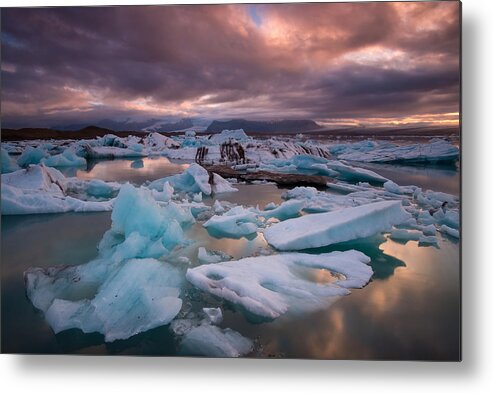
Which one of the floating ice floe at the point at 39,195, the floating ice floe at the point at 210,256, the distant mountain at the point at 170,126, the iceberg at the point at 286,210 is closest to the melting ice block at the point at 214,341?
the floating ice floe at the point at 210,256

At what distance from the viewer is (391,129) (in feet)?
6.63

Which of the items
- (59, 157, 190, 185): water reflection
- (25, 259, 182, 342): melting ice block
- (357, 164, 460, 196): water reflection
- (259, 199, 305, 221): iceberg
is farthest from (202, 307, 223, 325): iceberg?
(357, 164, 460, 196): water reflection

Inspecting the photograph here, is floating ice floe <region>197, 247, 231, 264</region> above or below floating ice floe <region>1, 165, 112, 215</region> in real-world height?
below

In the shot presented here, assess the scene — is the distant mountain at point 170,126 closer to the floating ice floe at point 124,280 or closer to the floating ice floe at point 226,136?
the floating ice floe at point 226,136

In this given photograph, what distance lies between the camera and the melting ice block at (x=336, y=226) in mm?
1941

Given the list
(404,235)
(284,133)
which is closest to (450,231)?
(404,235)

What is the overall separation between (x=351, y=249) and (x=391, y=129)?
0.66 metres

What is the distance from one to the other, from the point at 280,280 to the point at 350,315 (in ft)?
1.22

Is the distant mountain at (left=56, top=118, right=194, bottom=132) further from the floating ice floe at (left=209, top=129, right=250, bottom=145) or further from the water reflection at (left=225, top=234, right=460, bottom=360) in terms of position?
the water reflection at (left=225, top=234, right=460, bottom=360)

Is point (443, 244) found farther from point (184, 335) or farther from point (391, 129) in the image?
point (184, 335)

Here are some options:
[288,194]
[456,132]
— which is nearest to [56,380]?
[288,194]

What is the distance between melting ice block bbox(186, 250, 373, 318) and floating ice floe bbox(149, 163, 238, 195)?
1.36 ft

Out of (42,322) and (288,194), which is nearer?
(42,322)

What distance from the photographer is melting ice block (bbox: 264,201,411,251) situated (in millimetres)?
1941
